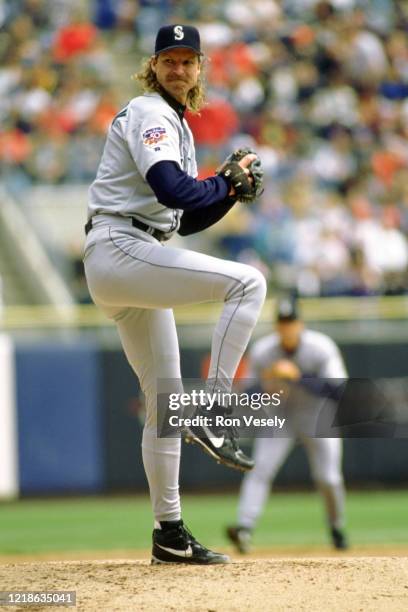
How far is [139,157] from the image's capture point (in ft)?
15.5

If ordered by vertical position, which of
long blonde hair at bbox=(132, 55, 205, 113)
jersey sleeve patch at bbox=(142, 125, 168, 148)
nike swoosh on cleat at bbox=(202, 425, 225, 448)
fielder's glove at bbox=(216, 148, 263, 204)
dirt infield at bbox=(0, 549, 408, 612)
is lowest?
dirt infield at bbox=(0, 549, 408, 612)

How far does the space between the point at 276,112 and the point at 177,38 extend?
30.5 feet

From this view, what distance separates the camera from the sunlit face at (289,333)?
8.76 meters

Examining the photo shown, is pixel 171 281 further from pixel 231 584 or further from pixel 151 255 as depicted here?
pixel 231 584

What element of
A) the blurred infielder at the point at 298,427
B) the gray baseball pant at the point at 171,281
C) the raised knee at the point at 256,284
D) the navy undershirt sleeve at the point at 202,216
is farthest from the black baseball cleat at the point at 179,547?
the blurred infielder at the point at 298,427

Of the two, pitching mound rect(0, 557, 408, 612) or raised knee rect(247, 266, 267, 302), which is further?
raised knee rect(247, 266, 267, 302)

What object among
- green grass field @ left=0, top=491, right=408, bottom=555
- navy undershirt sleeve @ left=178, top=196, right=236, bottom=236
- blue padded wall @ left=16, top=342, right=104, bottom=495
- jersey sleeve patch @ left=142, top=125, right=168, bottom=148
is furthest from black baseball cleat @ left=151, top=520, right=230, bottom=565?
blue padded wall @ left=16, top=342, right=104, bottom=495

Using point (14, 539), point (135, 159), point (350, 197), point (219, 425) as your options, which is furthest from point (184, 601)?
point (350, 197)

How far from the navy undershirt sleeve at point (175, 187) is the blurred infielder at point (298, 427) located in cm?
389

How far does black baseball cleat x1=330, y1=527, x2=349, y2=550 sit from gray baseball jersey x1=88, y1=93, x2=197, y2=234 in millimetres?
4027

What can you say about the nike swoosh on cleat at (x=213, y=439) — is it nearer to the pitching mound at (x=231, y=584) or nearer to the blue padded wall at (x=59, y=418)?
the pitching mound at (x=231, y=584)

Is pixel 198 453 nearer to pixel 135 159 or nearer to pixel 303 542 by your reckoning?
pixel 303 542

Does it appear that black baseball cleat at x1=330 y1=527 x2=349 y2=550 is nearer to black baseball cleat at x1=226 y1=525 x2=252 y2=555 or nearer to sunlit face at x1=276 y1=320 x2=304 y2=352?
black baseball cleat at x1=226 y1=525 x2=252 y2=555

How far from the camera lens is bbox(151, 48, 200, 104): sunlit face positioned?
193 inches
